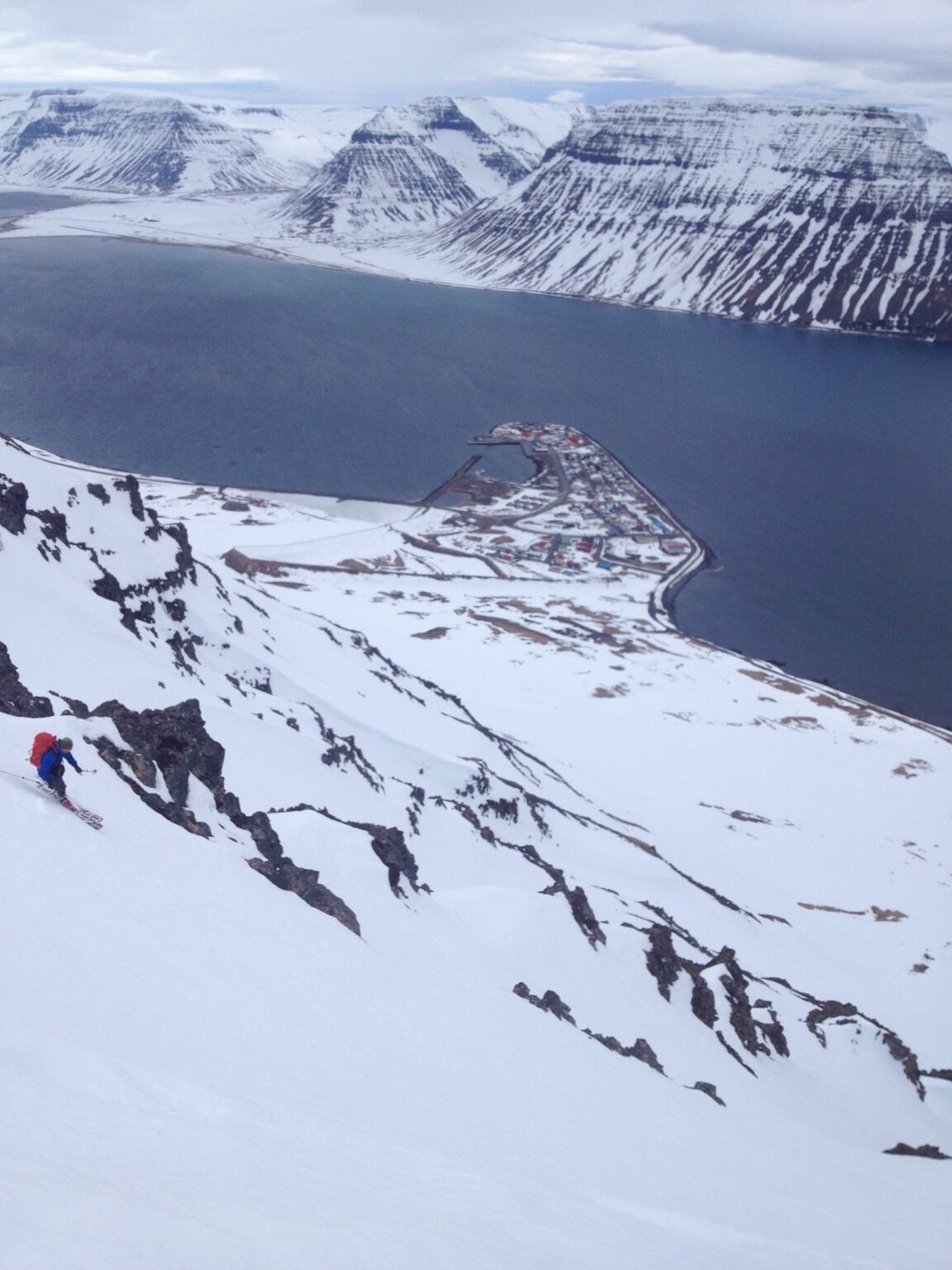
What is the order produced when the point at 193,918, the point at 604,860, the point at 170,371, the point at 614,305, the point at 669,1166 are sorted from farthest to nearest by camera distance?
1. the point at 614,305
2. the point at 170,371
3. the point at 604,860
4. the point at 669,1166
5. the point at 193,918

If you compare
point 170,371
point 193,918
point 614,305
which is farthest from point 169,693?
point 614,305

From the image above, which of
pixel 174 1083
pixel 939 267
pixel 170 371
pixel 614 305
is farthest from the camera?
pixel 614 305

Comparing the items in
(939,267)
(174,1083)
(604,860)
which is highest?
(939,267)

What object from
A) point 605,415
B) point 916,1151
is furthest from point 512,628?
point 605,415

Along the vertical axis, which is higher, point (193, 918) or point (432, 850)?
point (193, 918)

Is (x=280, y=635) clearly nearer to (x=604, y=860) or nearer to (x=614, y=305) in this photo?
(x=604, y=860)

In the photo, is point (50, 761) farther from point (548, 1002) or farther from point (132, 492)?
point (132, 492)
